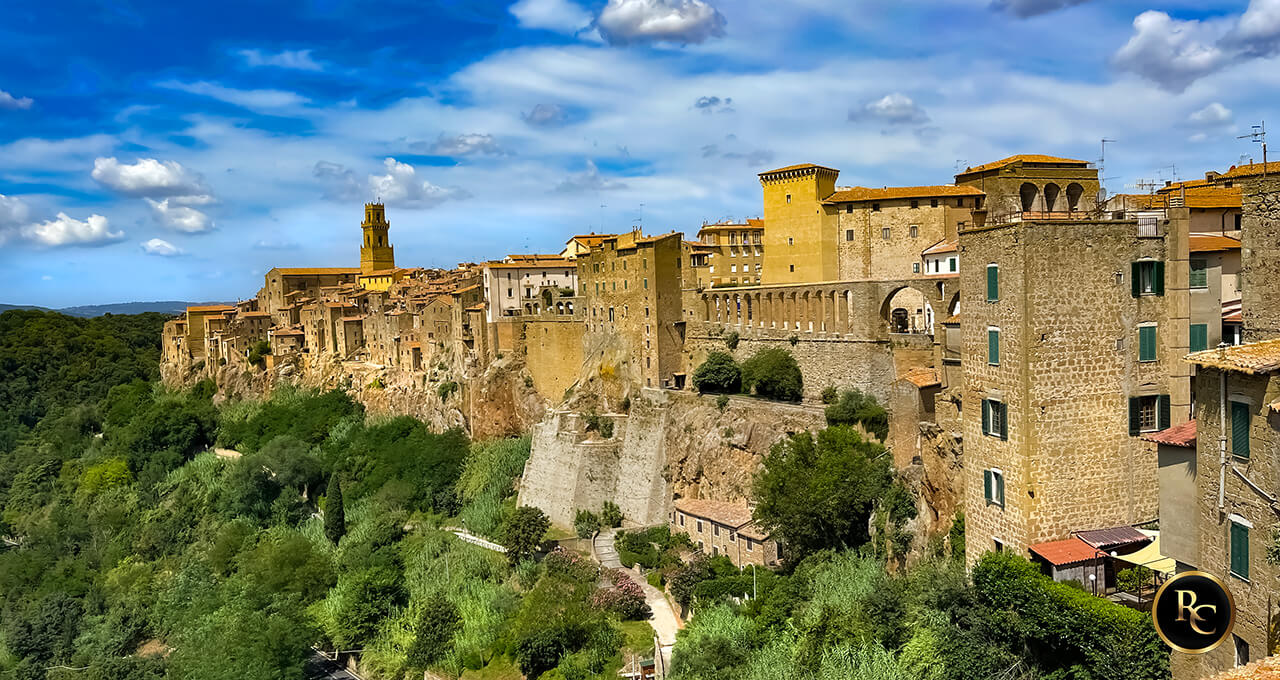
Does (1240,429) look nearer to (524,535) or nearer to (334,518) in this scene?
(524,535)

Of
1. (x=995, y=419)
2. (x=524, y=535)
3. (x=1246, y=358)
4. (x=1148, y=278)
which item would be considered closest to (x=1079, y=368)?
(x=995, y=419)

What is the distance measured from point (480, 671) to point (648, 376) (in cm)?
1432

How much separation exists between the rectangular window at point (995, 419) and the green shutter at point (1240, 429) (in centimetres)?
451

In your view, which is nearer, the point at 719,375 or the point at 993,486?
the point at 993,486

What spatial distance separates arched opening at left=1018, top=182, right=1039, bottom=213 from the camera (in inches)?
1352

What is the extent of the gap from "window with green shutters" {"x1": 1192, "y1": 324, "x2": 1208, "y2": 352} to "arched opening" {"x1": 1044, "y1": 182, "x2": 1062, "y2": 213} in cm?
1858

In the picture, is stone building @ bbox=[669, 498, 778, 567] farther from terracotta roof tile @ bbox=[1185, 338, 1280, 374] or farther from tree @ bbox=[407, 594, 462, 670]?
terracotta roof tile @ bbox=[1185, 338, 1280, 374]

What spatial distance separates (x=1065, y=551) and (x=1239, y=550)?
12.3ft

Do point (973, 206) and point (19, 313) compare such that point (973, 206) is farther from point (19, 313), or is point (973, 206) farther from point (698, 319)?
point (19, 313)

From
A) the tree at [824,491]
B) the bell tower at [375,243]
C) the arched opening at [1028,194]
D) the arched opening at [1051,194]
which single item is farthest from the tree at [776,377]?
the bell tower at [375,243]

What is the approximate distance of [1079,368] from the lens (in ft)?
53.5

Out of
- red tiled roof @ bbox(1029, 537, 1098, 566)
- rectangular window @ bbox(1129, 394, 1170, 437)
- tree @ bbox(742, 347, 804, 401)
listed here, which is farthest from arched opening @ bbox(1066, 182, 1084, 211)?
red tiled roof @ bbox(1029, 537, 1098, 566)

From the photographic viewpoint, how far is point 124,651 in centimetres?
3703

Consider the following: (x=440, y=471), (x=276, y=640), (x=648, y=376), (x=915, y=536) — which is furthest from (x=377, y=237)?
(x=915, y=536)
